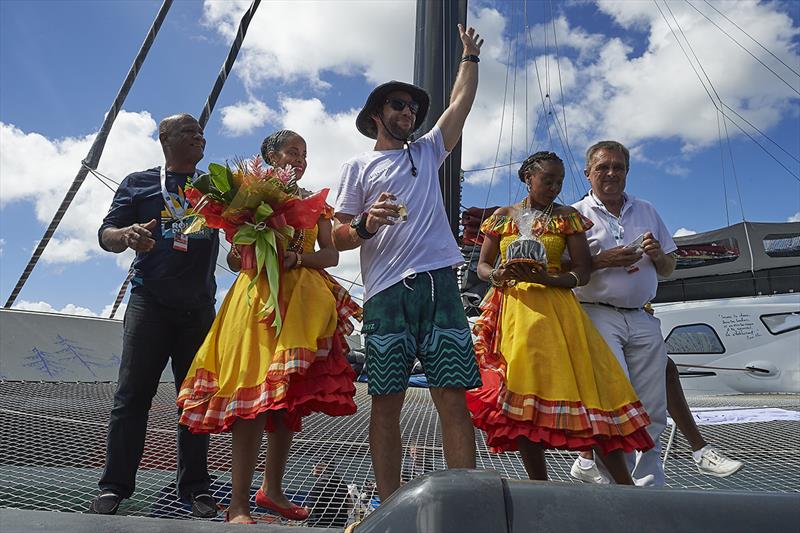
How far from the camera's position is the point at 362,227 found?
2047mm

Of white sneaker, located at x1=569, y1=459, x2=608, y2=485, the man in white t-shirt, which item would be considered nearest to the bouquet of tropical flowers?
the man in white t-shirt

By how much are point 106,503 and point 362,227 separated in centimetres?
131

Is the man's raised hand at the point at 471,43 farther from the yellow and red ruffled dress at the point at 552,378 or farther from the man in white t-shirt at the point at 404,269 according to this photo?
the yellow and red ruffled dress at the point at 552,378

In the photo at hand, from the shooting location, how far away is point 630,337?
102 inches

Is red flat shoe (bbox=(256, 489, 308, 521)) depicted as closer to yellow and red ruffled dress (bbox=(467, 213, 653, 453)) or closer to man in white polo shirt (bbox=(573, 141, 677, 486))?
yellow and red ruffled dress (bbox=(467, 213, 653, 453))

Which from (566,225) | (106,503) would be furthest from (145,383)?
(566,225)

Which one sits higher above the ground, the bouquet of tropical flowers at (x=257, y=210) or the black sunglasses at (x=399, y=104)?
the black sunglasses at (x=399, y=104)

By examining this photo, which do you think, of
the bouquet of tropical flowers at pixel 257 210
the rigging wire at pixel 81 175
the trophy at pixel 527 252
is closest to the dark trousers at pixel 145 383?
the bouquet of tropical flowers at pixel 257 210

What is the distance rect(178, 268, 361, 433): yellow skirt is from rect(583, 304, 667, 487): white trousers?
1157 mm

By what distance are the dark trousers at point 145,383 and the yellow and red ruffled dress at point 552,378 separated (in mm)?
1106

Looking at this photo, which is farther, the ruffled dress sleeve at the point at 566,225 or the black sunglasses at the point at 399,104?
the ruffled dress sleeve at the point at 566,225

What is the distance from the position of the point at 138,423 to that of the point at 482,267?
1.54 metres

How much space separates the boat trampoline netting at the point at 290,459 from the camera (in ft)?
8.02

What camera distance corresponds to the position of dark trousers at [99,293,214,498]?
7.09 feet
